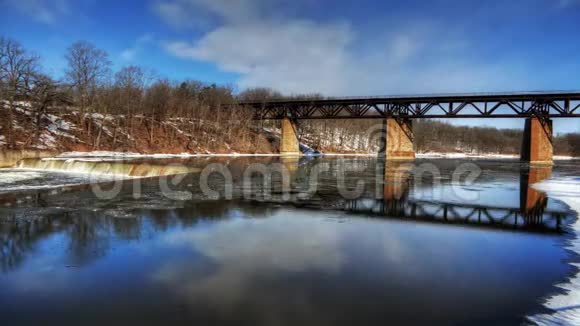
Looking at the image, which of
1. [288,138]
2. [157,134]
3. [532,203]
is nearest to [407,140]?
[288,138]

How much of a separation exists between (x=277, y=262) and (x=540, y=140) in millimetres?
65657

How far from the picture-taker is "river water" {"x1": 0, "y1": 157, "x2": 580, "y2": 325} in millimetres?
6125

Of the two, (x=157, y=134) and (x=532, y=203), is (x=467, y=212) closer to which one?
(x=532, y=203)

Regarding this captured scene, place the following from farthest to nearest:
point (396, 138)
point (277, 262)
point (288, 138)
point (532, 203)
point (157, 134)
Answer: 1. point (288, 138)
2. point (396, 138)
3. point (157, 134)
4. point (532, 203)
5. point (277, 262)

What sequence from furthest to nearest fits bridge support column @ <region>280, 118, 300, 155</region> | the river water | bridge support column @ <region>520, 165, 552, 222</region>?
bridge support column @ <region>280, 118, 300, 155</region> → bridge support column @ <region>520, 165, 552, 222</region> → the river water

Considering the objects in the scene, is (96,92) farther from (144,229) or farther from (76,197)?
(144,229)

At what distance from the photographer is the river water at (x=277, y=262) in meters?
6.12

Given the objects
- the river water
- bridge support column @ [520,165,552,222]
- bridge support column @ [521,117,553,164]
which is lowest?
the river water

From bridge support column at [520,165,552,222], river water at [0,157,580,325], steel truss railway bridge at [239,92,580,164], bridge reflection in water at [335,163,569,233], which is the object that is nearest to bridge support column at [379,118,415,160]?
steel truss railway bridge at [239,92,580,164]

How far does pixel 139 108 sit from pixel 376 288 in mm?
73214

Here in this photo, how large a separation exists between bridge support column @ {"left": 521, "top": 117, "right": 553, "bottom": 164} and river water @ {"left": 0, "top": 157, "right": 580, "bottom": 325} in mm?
50694

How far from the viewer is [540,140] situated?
6056 centimetres

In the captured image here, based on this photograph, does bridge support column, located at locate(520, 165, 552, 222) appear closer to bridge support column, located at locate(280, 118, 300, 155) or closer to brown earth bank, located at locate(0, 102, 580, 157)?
brown earth bank, located at locate(0, 102, 580, 157)

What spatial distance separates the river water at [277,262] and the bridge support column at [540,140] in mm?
50694
